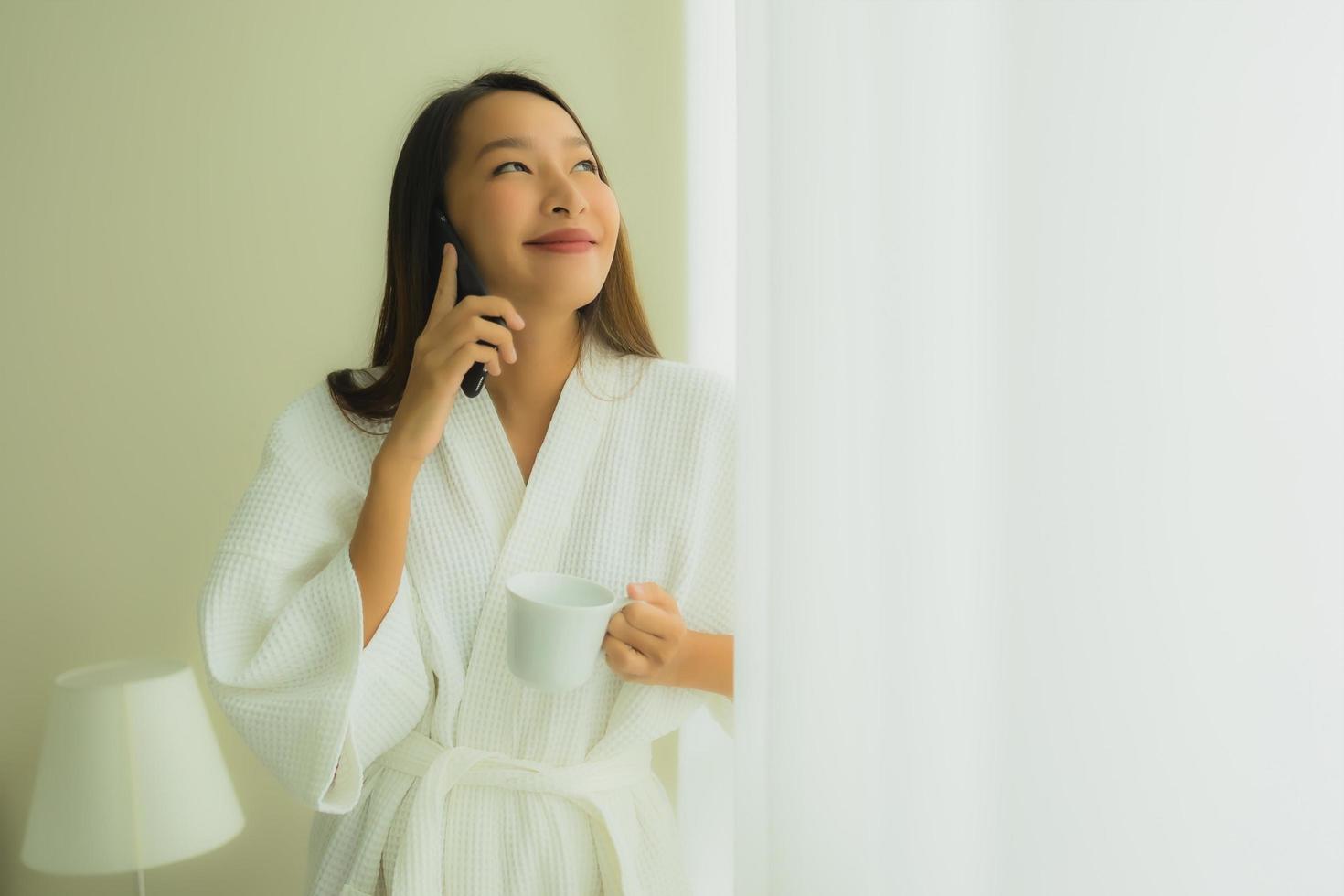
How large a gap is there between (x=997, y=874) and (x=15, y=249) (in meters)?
1.53

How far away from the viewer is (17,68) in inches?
56.2

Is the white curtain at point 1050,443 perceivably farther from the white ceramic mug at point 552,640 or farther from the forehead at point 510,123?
the forehead at point 510,123

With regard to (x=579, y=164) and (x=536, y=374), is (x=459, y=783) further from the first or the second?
(x=579, y=164)

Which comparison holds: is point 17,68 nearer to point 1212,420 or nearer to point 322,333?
point 322,333

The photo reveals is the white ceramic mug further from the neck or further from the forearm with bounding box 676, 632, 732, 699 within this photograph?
the neck

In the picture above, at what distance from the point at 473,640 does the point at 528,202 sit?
1.27ft

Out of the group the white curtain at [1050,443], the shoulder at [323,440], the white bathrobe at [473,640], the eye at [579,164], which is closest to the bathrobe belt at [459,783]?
the white bathrobe at [473,640]

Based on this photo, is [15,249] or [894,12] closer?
[894,12]

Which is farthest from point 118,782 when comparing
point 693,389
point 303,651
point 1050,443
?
point 1050,443

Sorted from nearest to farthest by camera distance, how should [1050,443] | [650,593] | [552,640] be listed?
[1050,443], [552,640], [650,593]

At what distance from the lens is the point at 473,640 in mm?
914

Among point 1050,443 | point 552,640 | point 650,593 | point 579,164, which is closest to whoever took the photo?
point 1050,443

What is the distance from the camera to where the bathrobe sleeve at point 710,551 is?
93 cm

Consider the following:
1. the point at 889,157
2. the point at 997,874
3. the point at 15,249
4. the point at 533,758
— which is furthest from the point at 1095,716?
the point at 15,249
